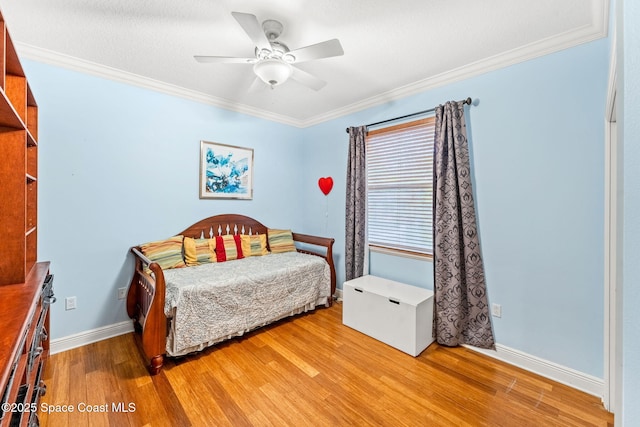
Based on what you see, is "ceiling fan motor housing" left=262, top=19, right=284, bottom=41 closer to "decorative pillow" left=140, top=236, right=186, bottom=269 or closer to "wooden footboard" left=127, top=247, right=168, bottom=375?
"wooden footboard" left=127, top=247, right=168, bottom=375

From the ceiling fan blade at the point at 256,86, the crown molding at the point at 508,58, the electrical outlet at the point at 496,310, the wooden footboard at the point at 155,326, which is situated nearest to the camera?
the crown molding at the point at 508,58

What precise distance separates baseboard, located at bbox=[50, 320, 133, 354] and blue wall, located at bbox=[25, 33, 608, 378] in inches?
2.1

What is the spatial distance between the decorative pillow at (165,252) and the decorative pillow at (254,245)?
72 centimetres

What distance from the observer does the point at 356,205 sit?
313cm

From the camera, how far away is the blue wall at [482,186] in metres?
1.84

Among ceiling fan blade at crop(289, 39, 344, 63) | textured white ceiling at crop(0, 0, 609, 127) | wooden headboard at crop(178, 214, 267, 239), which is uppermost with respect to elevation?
textured white ceiling at crop(0, 0, 609, 127)

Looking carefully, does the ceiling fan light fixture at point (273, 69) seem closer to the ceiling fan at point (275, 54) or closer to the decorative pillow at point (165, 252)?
the ceiling fan at point (275, 54)

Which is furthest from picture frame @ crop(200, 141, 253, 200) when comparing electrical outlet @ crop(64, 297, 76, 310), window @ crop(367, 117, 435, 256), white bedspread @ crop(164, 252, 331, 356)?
window @ crop(367, 117, 435, 256)

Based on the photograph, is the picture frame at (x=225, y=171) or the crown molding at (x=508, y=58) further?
the picture frame at (x=225, y=171)

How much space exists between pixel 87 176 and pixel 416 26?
9.60ft

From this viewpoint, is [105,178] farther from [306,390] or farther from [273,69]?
[306,390]

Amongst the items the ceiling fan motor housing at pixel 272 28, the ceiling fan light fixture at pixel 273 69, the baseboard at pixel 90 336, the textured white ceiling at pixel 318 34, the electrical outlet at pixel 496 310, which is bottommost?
the baseboard at pixel 90 336

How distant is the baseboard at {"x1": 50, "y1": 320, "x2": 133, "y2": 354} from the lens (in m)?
2.22

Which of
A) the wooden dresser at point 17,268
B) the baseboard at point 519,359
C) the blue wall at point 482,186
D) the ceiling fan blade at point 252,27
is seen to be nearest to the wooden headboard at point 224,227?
the blue wall at point 482,186
